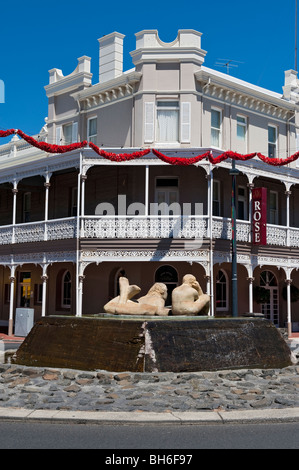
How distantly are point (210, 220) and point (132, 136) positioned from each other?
18.8ft

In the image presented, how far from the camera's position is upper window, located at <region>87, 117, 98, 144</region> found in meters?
27.1

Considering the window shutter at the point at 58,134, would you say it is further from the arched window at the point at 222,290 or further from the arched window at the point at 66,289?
the arched window at the point at 222,290

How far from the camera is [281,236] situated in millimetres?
25578

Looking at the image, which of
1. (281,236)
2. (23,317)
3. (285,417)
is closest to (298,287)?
(281,236)

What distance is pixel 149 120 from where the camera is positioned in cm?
2459

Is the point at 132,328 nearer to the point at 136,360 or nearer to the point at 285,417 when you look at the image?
the point at 136,360

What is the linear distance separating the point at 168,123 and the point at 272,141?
20.9 feet

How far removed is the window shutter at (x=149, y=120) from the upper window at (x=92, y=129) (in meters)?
3.43

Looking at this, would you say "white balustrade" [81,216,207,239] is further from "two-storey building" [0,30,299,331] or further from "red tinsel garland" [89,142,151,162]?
"red tinsel garland" [89,142,151,162]

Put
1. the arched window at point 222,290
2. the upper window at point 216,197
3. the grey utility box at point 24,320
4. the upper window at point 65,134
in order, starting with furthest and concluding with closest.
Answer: the upper window at point 65,134, the arched window at point 222,290, the upper window at point 216,197, the grey utility box at point 24,320

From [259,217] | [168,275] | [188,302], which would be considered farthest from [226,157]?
[188,302]

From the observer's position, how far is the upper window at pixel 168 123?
24812 mm

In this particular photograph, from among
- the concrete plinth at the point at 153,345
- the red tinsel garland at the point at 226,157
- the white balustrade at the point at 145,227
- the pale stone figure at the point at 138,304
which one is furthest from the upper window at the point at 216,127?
the concrete plinth at the point at 153,345

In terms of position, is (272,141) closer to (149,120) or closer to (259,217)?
(259,217)
